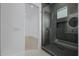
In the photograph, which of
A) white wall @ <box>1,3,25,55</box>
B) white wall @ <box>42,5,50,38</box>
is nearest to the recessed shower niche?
white wall @ <box>42,5,50,38</box>

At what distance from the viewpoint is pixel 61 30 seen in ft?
3.93

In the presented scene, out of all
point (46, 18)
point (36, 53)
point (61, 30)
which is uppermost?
point (46, 18)

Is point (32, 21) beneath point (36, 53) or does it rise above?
above

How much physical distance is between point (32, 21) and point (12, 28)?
0.73ft

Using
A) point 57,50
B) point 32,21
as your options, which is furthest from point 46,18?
point 57,50

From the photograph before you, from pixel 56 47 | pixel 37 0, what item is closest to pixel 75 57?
pixel 56 47

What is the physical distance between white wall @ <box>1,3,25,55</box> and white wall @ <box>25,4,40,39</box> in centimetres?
5

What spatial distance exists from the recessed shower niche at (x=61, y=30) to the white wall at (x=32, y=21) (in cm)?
8

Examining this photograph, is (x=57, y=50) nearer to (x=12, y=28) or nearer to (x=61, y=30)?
(x=61, y=30)

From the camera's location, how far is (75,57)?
3.91 ft

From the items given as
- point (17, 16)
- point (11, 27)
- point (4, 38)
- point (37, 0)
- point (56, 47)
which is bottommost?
point (56, 47)

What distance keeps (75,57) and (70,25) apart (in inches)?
13.5

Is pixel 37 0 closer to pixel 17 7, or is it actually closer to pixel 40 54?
pixel 17 7

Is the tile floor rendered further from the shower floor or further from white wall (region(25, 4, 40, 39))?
white wall (region(25, 4, 40, 39))
